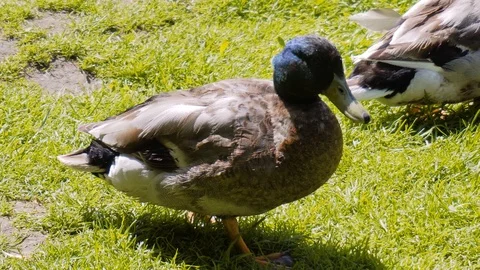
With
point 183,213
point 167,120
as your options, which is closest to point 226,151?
point 167,120

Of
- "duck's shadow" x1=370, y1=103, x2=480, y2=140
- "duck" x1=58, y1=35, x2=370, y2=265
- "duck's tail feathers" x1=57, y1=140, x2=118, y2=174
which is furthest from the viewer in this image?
"duck's shadow" x1=370, y1=103, x2=480, y2=140

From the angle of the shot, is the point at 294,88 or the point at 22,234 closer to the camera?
the point at 294,88

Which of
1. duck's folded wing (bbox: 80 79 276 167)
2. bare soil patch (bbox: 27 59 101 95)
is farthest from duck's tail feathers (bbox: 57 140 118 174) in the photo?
bare soil patch (bbox: 27 59 101 95)

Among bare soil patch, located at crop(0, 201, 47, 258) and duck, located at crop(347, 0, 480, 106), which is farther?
duck, located at crop(347, 0, 480, 106)

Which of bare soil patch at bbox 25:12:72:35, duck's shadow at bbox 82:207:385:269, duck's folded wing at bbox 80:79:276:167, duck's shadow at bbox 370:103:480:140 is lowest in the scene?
duck's shadow at bbox 370:103:480:140

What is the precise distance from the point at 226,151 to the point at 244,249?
596mm

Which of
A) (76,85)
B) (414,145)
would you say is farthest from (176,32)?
(414,145)

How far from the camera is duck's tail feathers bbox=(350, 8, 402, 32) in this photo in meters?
6.39

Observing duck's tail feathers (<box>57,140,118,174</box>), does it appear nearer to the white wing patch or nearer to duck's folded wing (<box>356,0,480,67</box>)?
the white wing patch

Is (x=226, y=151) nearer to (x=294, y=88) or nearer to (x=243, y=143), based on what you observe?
(x=243, y=143)

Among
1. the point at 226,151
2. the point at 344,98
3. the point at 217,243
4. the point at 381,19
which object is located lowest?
the point at 217,243

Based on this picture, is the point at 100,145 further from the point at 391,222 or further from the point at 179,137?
the point at 391,222

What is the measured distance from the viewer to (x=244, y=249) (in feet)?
15.0

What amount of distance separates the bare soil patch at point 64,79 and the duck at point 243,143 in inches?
70.5
